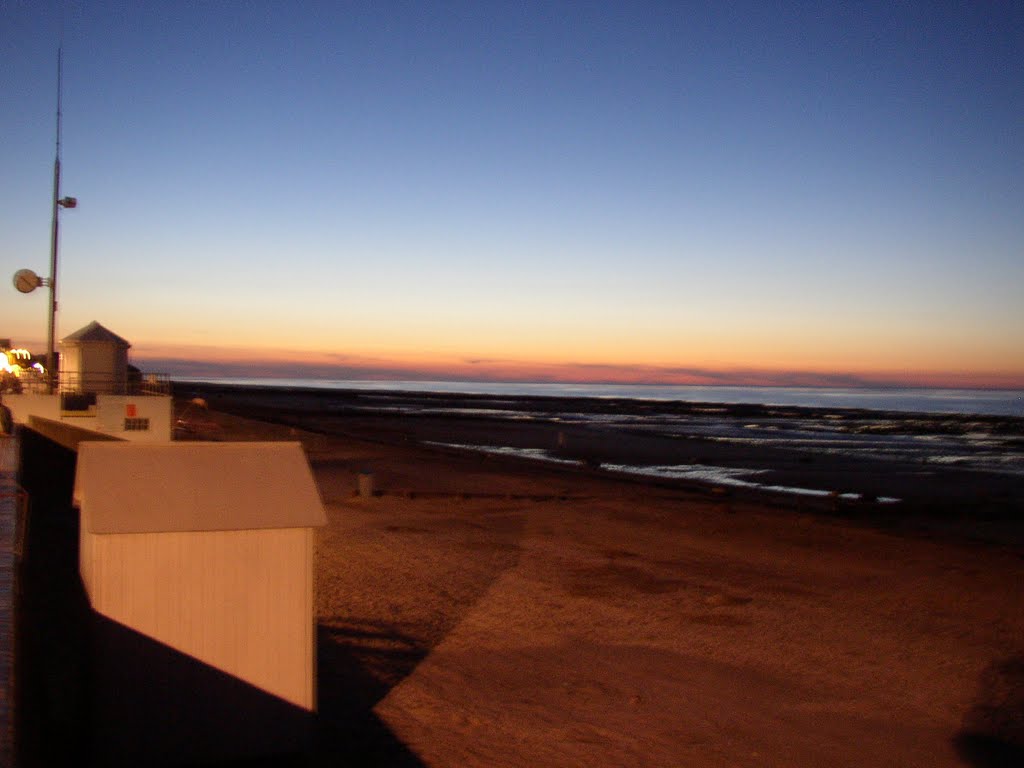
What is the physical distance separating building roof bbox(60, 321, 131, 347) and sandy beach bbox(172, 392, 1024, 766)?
12093 mm

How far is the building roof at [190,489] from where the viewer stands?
7074mm

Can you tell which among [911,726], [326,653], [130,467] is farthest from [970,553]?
→ [130,467]

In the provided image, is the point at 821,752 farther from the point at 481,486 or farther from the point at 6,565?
the point at 481,486

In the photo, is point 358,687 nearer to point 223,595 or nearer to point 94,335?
point 223,595

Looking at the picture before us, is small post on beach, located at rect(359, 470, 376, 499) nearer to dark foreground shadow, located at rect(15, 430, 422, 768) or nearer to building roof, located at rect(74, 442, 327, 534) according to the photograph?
dark foreground shadow, located at rect(15, 430, 422, 768)

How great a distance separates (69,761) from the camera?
7.19m

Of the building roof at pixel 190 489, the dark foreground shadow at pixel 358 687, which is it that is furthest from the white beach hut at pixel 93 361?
the building roof at pixel 190 489

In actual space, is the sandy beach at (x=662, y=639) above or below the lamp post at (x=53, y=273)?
below

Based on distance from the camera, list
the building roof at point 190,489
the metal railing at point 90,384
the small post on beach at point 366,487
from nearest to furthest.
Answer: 1. the building roof at point 190,489
2. the small post on beach at point 366,487
3. the metal railing at point 90,384

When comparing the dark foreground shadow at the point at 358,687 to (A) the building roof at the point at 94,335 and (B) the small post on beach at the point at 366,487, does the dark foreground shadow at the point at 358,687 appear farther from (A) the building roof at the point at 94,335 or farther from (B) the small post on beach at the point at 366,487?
(A) the building roof at the point at 94,335

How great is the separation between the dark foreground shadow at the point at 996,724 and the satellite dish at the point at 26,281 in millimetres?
23398

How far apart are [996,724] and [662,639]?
3940 millimetres

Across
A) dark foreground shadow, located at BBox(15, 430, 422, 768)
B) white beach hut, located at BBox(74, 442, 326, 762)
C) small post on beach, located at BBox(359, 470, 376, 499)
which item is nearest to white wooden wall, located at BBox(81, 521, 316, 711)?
white beach hut, located at BBox(74, 442, 326, 762)

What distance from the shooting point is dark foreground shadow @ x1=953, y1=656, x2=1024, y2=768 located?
8.39 m
